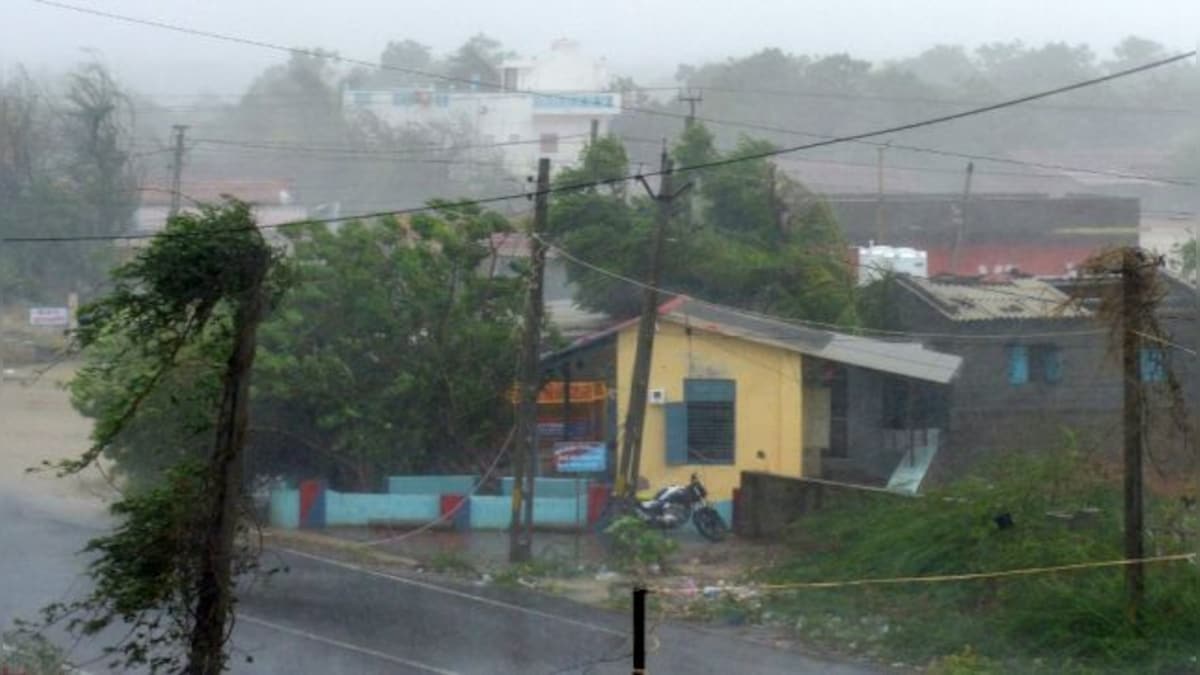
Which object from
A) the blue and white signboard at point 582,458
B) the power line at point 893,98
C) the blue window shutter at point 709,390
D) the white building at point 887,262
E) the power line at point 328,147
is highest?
the power line at point 893,98

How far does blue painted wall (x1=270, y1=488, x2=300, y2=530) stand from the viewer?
46.7ft

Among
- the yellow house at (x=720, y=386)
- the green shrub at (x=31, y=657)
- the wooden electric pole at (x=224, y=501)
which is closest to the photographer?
the wooden electric pole at (x=224, y=501)

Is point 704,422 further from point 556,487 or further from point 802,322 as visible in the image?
point 802,322

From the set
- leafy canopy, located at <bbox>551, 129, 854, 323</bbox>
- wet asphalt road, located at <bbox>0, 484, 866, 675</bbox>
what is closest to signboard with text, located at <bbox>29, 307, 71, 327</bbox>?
wet asphalt road, located at <bbox>0, 484, 866, 675</bbox>

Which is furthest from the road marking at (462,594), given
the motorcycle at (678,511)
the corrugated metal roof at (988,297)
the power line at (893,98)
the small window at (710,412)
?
the power line at (893,98)

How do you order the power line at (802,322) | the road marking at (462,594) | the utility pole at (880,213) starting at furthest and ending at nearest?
the utility pole at (880,213) < the power line at (802,322) < the road marking at (462,594)

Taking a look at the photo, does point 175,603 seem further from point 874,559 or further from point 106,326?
point 874,559

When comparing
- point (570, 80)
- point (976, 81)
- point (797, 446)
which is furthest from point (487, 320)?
point (976, 81)

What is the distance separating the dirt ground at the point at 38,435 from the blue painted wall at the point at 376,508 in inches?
73.3

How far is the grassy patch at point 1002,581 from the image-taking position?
30.3 ft

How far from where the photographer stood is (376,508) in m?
15.0

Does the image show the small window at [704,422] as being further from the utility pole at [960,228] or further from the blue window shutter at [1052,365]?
the utility pole at [960,228]

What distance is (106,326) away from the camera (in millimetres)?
7418

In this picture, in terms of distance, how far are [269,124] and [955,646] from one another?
1282 cm
